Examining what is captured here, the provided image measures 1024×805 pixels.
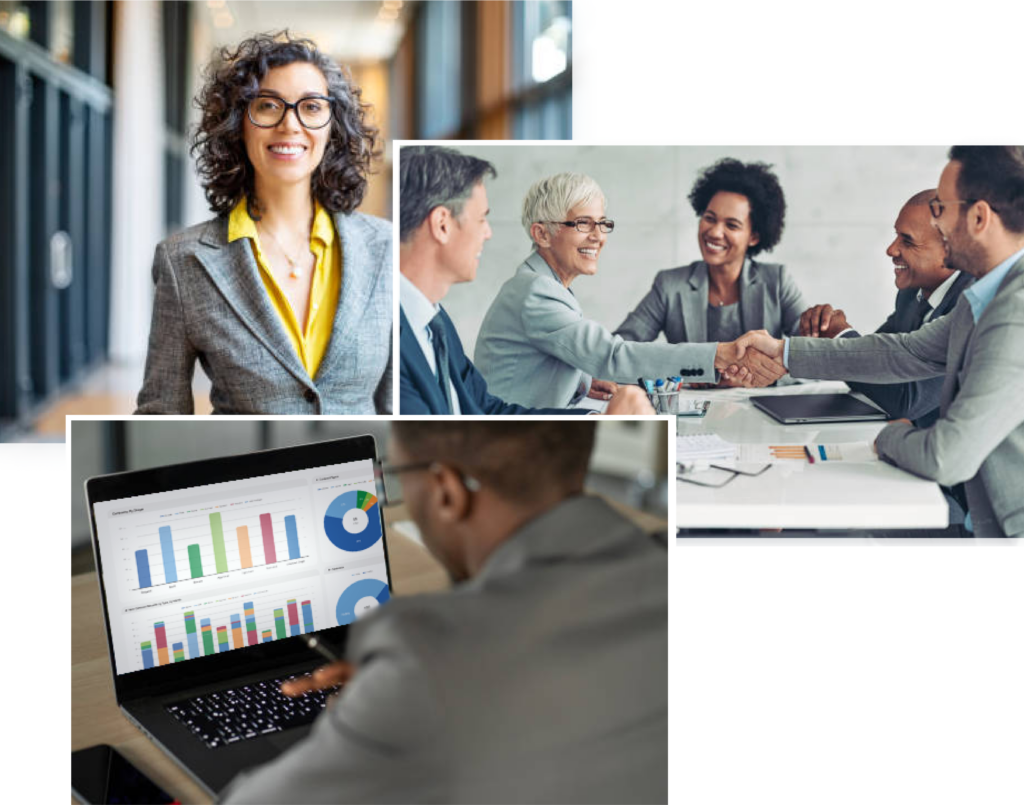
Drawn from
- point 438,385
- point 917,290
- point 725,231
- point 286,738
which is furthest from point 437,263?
point 286,738

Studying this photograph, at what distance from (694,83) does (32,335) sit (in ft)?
8.64

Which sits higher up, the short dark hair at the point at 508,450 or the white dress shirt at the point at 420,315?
the white dress shirt at the point at 420,315

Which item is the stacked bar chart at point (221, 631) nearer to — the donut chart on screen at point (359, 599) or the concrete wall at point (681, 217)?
the donut chart on screen at point (359, 599)

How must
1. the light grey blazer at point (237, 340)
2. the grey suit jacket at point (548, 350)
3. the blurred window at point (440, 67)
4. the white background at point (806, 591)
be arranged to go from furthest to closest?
the blurred window at point (440, 67) → the grey suit jacket at point (548, 350) → the light grey blazer at point (237, 340) → the white background at point (806, 591)

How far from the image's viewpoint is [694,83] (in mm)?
3445

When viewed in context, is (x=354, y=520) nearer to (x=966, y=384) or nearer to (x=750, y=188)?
(x=750, y=188)

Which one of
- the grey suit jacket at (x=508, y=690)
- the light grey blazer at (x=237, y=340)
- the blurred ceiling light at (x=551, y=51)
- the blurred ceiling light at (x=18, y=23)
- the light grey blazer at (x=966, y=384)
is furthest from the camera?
the blurred ceiling light at (x=18, y=23)

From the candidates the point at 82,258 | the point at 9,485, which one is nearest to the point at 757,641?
the point at 9,485

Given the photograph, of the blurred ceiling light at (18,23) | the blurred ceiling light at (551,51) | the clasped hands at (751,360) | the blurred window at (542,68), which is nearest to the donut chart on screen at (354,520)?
the clasped hands at (751,360)

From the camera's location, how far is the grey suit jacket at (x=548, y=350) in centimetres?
274

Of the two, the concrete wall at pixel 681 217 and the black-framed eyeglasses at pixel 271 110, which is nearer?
the black-framed eyeglasses at pixel 271 110

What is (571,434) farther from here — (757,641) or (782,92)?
(782,92)

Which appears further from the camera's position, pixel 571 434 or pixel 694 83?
pixel 694 83

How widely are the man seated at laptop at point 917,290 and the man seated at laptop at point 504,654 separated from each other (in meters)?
1.47
